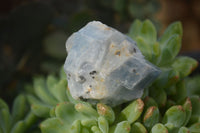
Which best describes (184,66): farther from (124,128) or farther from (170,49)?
(124,128)

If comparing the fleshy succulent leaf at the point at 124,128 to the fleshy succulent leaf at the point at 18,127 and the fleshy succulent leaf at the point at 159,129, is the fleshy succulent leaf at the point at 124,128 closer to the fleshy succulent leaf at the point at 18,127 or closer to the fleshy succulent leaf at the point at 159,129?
the fleshy succulent leaf at the point at 159,129

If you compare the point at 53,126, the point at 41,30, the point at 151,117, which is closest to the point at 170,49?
the point at 151,117

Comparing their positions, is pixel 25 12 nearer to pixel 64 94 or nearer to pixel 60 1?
pixel 60 1

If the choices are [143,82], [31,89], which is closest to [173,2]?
[31,89]

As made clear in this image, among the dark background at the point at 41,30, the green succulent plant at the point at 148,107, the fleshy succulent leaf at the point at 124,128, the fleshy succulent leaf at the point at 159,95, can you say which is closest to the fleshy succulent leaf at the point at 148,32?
the green succulent plant at the point at 148,107

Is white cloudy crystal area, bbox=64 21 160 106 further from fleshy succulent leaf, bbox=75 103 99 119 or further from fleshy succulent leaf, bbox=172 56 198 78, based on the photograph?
fleshy succulent leaf, bbox=172 56 198 78

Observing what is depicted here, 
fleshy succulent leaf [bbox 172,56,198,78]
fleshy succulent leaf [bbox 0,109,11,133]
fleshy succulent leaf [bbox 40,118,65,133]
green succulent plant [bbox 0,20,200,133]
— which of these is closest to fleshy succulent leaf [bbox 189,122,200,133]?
green succulent plant [bbox 0,20,200,133]
